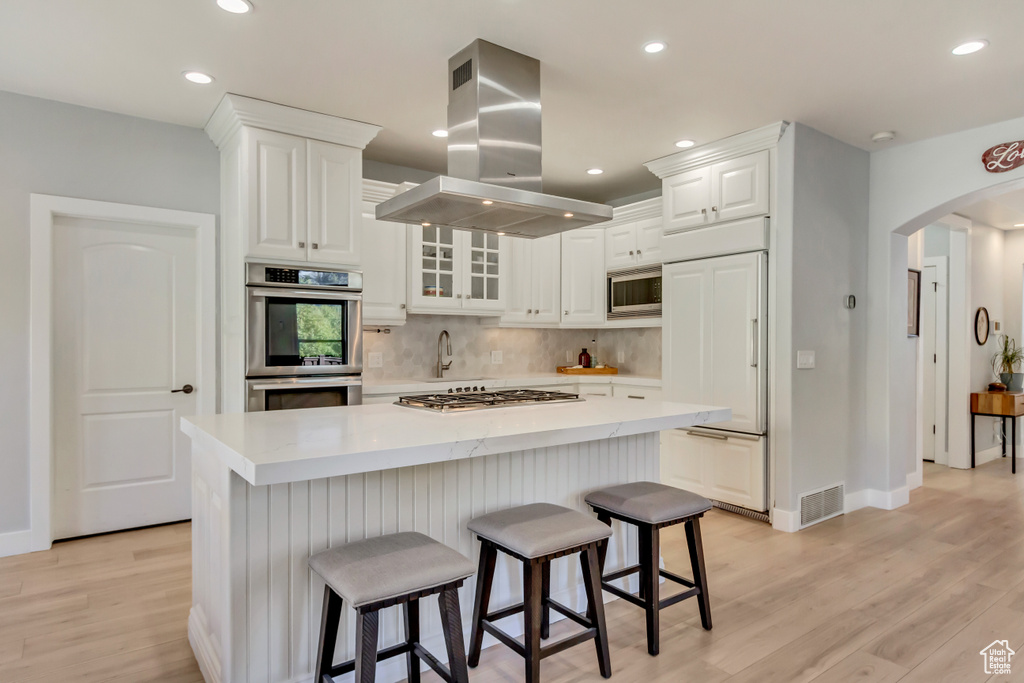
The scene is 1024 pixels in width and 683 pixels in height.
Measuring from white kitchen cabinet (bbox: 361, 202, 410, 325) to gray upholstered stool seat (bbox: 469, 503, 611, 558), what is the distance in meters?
2.41

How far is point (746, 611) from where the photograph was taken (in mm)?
2627

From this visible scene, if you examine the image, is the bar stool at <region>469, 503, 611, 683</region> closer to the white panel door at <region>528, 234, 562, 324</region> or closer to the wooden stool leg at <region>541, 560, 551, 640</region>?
the wooden stool leg at <region>541, 560, 551, 640</region>

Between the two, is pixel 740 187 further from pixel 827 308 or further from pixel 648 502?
pixel 648 502

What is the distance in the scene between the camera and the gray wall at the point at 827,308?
12.5ft

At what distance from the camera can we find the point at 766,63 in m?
2.96

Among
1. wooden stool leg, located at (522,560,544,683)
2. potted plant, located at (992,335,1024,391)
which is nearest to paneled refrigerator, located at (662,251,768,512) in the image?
wooden stool leg, located at (522,560,544,683)

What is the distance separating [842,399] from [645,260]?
1.78 metres

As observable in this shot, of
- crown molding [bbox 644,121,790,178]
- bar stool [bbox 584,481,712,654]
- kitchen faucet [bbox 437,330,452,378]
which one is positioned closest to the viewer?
bar stool [bbox 584,481,712,654]

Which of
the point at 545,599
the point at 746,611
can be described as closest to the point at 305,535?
the point at 545,599

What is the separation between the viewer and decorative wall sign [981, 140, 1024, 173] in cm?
358

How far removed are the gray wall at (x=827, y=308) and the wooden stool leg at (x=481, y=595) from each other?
244 cm

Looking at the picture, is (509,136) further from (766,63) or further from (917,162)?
(917,162)

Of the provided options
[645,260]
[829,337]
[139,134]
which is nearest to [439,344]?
[645,260]

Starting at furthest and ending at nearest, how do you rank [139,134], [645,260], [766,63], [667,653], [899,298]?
[645,260]
[899,298]
[139,134]
[766,63]
[667,653]
